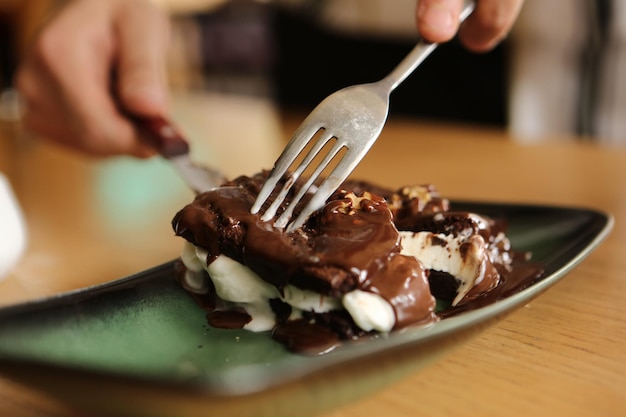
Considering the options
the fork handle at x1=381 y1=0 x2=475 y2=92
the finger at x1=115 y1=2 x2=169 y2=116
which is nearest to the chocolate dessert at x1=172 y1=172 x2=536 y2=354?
the fork handle at x1=381 y1=0 x2=475 y2=92

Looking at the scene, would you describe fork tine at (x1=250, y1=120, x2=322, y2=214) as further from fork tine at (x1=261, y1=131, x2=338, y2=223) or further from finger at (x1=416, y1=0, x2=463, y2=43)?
finger at (x1=416, y1=0, x2=463, y2=43)

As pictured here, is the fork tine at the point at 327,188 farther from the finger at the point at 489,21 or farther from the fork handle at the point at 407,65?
the finger at the point at 489,21

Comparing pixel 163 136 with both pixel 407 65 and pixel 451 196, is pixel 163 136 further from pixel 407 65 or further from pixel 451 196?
pixel 451 196

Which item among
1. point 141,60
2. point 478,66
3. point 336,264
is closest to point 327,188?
point 336,264

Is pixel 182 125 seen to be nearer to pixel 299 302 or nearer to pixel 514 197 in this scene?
pixel 514 197

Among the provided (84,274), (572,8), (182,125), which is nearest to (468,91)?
(572,8)

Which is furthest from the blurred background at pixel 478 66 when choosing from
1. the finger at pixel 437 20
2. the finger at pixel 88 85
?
the finger at pixel 437 20
